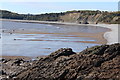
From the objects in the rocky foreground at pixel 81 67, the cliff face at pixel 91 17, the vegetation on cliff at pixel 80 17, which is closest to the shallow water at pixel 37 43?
the rocky foreground at pixel 81 67

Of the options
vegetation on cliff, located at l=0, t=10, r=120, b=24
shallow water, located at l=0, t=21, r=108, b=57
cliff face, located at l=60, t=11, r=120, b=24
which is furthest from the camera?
vegetation on cliff, located at l=0, t=10, r=120, b=24

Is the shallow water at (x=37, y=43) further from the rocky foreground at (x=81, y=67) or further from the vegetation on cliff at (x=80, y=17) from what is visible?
the vegetation on cliff at (x=80, y=17)

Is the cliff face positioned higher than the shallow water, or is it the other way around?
the cliff face

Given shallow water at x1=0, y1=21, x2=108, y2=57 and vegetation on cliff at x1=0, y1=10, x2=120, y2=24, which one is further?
vegetation on cliff at x1=0, y1=10, x2=120, y2=24

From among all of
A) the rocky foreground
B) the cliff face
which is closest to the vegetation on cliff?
the cliff face

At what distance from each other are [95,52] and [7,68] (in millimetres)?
8710

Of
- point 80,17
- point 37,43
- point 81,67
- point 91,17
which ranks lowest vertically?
point 37,43

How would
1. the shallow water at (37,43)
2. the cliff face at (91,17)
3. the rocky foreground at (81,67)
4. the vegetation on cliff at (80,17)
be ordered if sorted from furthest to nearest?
the vegetation on cliff at (80,17)
the cliff face at (91,17)
the shallow water at (37,43)
the rocky foreground at (81,67)

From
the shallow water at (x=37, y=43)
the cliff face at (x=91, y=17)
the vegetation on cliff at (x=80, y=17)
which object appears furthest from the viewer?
the vegetation on cliff at (x=80, y=17)

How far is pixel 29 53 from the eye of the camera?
31.4 metres

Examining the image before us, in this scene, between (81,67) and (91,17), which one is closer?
(81,67)

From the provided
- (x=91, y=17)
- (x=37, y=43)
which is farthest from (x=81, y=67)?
(x=91, y=17)

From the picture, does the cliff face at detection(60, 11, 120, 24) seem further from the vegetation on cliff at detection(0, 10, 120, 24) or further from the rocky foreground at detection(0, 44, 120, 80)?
the rocky foreground at detection(0, 44, 120, 80)

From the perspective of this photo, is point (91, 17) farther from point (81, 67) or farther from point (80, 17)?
point (81, 67)
